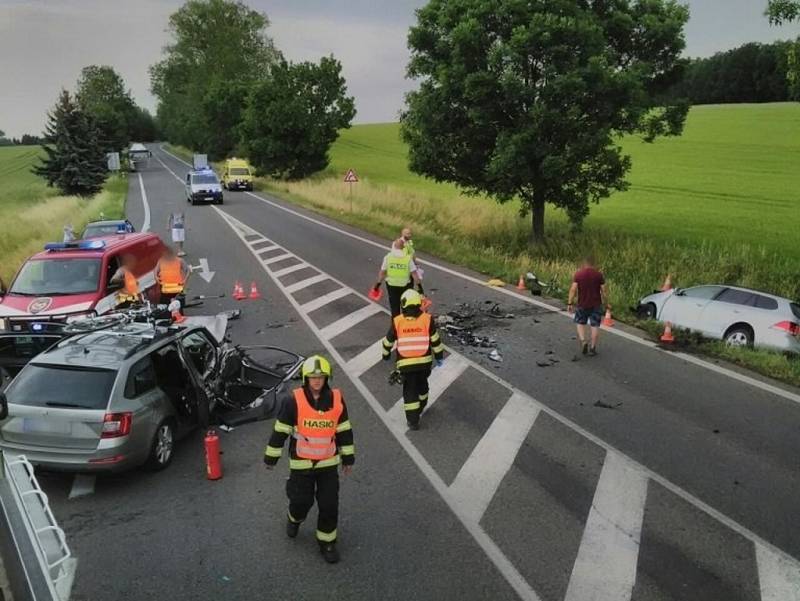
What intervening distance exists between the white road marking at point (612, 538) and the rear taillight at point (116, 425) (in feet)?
14.2

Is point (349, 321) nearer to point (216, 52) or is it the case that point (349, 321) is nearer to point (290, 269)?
point (290, 269)

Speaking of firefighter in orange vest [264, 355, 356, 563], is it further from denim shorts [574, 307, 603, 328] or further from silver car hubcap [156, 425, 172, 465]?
denim shorts [574, 307, 603, 328]

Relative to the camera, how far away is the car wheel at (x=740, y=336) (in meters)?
12.8

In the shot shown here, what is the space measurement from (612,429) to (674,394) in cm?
174

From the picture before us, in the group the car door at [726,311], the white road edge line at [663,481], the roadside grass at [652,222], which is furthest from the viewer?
the roadside grass at [652,222]

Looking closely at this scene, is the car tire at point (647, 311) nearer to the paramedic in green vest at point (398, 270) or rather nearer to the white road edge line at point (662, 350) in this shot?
the white road edge line at point (662, 350)

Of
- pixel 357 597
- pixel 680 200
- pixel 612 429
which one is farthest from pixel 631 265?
pixel 680 200

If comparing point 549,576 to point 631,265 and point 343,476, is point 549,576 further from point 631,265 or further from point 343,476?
point 631,265

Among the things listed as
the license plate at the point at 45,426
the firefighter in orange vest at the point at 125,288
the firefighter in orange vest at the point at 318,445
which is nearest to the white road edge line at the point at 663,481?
the firefighter in orange vest at the point at 318,445

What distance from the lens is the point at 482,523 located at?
603cm

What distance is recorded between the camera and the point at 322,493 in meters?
5.48

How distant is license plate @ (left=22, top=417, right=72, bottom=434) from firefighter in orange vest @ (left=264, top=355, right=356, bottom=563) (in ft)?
7.91

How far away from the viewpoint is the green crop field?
19.2 metres

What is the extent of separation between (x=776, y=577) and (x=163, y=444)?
5852 mm
